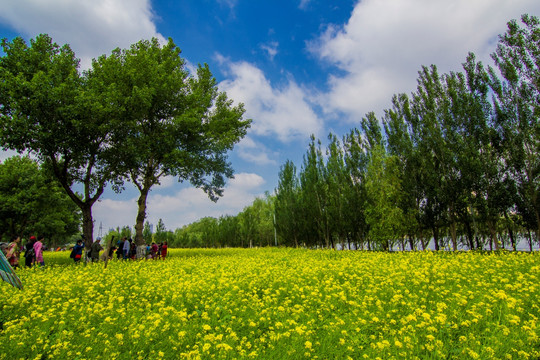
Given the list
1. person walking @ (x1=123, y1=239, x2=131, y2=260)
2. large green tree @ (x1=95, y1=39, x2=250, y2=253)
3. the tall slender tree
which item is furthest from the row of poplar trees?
person walking @ (x1=123, y1=239, x2=131, y2=260)

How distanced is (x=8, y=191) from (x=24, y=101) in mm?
24955

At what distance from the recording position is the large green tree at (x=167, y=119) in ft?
61.3

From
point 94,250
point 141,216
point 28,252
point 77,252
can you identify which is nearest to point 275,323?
point 94,250

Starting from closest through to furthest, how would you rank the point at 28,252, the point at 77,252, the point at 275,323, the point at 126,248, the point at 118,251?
the point at 275,323 < the point at 28,252 < the point at 77,252 < the point at 118,251 < the point at 126,248

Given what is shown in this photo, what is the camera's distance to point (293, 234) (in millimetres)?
43156

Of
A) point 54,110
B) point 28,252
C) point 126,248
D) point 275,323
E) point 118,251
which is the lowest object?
point 275,323

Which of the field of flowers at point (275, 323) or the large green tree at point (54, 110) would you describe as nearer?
the field of flowers at point (275, 323)

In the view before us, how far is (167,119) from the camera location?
2161cm

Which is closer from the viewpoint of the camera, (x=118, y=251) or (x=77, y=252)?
(x=77, y=252)

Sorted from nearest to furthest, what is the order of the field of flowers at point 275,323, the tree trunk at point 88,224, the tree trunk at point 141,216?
1. the field of flowers at point 275,323
2. the tree trunk at point 88,224
3. the tree trunk at point 141,216

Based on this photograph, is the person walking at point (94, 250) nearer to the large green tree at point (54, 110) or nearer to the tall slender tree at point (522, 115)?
the large green tree at point (54, 110)

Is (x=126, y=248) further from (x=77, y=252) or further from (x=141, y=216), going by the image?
(x=77, y=252)

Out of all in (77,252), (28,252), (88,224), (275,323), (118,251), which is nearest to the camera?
(275,323)

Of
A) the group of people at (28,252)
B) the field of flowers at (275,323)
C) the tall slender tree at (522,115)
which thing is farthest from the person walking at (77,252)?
the tall slender tree at (522,115)
